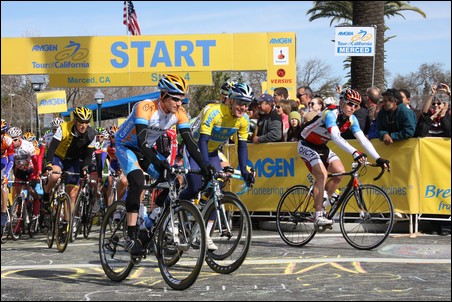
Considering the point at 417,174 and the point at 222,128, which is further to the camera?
the point at 417,174

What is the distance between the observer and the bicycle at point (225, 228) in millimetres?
7840

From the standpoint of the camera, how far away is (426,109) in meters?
11.2

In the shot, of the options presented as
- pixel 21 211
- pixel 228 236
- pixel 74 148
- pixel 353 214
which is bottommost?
pixel 21 211

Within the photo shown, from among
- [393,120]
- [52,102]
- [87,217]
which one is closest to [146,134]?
[393,120]

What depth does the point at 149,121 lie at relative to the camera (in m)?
7.79

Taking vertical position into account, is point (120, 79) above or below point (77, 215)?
above

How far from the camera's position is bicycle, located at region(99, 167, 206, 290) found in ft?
23.5

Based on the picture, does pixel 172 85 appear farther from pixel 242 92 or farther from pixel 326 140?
pixel 326 140

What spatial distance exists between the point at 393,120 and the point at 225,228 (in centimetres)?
444

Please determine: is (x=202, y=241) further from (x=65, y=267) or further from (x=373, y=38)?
(x=373, y=38)

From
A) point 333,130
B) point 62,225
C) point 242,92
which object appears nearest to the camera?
point 242,92

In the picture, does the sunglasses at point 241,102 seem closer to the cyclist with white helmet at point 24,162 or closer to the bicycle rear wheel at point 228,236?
the bicycle rear wheel at point 228,236

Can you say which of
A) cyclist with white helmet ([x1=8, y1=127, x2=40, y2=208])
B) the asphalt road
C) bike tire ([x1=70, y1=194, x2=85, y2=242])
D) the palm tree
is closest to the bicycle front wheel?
the asphalt road

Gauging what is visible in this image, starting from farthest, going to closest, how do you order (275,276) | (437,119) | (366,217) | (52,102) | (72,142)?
(52,102), (437,119), (72,142), (366,217), (275,276)
